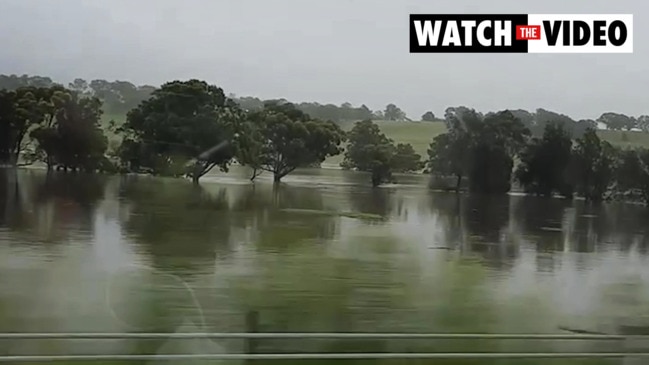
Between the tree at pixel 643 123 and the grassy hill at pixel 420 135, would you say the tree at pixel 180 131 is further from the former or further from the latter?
the tree at pixel 643 123

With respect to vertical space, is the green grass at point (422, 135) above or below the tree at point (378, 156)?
above

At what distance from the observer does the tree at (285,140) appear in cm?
383

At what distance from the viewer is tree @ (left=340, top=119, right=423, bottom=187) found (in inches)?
154

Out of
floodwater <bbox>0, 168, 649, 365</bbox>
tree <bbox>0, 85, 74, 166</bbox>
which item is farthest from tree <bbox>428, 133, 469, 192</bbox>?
tree <bbox>0, 85, 74, 166</bbox>

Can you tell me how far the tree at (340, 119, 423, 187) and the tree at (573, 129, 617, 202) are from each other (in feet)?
2.75

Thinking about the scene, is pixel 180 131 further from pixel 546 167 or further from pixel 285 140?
pixel 546 167

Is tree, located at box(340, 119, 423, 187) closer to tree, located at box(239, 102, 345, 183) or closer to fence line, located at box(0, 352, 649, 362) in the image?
tree, located at box(239, 102, 345, 183)

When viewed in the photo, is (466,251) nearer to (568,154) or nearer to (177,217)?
(568,154)

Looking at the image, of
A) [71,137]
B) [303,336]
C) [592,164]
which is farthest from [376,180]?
[71,137]

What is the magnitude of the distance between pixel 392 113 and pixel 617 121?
45.6 inches

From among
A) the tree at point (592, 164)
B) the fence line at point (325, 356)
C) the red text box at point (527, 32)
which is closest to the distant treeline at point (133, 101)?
the red text box at point (527, 32)

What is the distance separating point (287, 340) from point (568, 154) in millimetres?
1731

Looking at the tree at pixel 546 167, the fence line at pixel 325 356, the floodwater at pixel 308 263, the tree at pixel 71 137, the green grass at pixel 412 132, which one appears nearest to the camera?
the fence line at pixel 325 356

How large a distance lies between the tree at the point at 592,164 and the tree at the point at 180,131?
175cm
